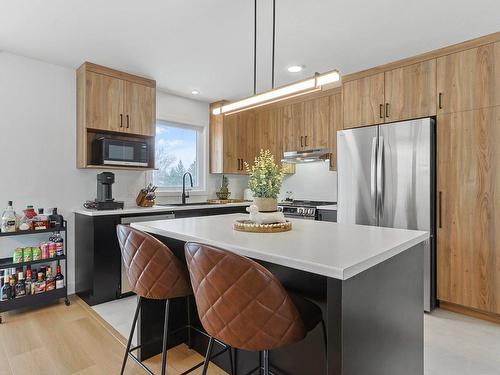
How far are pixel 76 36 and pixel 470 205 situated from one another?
12.1 feet

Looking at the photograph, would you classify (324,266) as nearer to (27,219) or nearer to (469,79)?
(469,79)

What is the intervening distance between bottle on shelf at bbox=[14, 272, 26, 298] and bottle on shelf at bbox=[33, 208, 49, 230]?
1.44ft

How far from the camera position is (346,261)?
1.06m

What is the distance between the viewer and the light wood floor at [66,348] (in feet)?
6.40

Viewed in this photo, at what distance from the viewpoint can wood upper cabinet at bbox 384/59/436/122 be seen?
2.84 m

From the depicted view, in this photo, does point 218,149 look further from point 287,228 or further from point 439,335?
point 439,335

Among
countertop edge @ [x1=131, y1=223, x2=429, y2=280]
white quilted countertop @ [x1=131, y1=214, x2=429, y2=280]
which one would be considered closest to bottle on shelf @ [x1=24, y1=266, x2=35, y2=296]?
A: white quilted countertop @ [x1=131, y1=214, x2=429, y2=280]

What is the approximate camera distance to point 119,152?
329 centimetres

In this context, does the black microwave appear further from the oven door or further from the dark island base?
the dark island base

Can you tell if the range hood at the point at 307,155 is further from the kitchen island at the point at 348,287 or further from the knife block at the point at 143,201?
the kitchen island at the point at 348,287

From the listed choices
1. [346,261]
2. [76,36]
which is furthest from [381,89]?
[76,36]

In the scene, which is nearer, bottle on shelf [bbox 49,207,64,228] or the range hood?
bottle on shelf [bbox 49,207,64,228]

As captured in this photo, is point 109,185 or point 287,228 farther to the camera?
point 109,185

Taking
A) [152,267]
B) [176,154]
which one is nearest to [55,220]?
[176,154]
